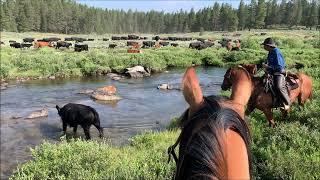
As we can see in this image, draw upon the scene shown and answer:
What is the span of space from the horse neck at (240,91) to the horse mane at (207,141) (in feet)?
0.36

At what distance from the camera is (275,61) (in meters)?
11.4

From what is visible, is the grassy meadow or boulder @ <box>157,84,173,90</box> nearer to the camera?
the grassy meadow

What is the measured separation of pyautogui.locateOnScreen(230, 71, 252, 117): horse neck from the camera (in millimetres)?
1702

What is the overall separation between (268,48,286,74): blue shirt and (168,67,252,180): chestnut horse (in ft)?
33.2

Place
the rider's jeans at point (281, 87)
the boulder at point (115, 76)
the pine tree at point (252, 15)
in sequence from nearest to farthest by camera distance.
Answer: the rider's jeans at point (281, 87), the boulder at point (115, 76), the pine tree at point (252, 15)

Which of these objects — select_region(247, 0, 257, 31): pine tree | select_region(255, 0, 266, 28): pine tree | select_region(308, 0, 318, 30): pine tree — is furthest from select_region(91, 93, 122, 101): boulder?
select_region(308, 0, 318, 30): pine tree

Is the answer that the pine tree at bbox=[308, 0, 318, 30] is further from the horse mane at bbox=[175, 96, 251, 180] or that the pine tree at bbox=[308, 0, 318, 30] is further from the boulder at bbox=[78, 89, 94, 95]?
the horse mane at bbox=[175, 96, 251, 180]

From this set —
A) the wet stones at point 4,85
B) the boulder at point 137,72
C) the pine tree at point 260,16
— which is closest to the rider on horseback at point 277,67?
the wet stones at point 4,85

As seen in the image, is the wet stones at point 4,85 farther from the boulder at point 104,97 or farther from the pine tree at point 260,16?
the pine tree at point 260,16

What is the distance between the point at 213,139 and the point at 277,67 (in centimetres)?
1061

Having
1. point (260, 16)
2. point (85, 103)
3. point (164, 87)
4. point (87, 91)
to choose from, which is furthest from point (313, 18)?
point (85, 103)

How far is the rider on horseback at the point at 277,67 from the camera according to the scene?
11.3 m

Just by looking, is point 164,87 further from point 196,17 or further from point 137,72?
point 196,17

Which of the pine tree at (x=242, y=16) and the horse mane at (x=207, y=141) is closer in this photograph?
the horse mane at (x=207, y=141)
